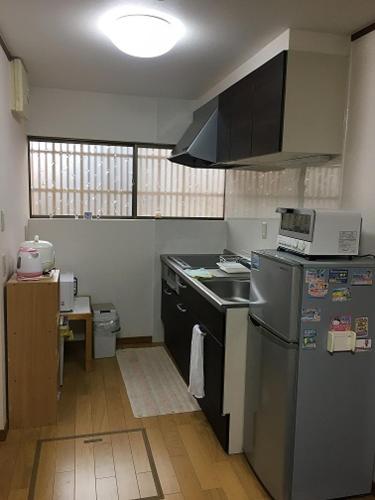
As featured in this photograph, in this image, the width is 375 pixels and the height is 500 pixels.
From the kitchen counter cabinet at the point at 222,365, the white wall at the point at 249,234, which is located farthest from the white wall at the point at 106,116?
the kitchen counter cabinet at the point at 222,365

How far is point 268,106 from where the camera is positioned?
244 cm

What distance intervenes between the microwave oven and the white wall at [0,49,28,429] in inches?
72.8

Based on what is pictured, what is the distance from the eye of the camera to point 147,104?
4.21 meters

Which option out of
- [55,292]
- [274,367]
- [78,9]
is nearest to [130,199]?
[55,292]

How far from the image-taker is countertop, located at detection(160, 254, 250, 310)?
249 centimetres

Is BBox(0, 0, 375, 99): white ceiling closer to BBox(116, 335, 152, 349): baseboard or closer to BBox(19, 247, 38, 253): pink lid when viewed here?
BBox(19, 247, 38, 253): pink lid

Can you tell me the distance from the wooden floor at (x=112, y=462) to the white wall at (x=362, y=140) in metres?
1.50

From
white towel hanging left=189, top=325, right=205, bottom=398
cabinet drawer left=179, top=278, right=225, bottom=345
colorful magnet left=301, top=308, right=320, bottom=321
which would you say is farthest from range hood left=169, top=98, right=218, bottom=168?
colorful magnet left=301, top=308, right=320, bottom=321

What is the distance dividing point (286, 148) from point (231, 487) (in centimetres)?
187

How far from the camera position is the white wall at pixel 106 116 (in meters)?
3.98

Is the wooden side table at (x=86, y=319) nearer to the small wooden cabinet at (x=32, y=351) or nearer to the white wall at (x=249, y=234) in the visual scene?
the small wooden cabinet at (x=32, y=351)

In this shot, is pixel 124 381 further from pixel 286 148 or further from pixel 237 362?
pixel 286 148

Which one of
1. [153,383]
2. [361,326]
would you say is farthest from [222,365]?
[153,383]

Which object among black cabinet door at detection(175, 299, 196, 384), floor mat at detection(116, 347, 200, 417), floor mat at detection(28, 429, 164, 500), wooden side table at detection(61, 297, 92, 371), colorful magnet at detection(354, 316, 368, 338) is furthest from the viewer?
wooden side table at detection(61, 297, 92, 371)
